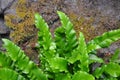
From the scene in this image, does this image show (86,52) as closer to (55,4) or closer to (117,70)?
(117,70)

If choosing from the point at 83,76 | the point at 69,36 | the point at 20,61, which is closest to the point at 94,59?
the point at 69,36

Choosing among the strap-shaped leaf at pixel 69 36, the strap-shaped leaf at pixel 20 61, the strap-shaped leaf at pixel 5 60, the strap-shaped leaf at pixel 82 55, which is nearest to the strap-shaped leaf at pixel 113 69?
the strap-shaped leaf at pixel 82 55

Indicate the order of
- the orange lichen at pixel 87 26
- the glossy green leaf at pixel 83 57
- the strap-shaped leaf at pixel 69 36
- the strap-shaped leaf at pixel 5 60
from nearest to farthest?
the glossy green leaf at pixel 83 57
the strap-shaped leaf at pixel 5 60
the strap-shaped leaf at pixel 69 36
the orange lichen at pixel 87 26

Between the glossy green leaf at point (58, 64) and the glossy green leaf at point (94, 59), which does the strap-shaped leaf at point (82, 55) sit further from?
the glossy green leaf at point (94, 59)

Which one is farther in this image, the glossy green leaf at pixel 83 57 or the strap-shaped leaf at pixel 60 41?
the strap-shaped leaf at pixel 60 41

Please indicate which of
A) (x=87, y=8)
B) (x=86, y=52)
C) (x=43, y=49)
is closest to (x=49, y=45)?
(x=43, y=49)

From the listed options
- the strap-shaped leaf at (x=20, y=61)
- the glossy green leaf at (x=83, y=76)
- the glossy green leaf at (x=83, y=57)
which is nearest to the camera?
the glossy green leaf at (x=83, y=76)

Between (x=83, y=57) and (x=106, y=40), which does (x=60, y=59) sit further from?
(x=106, y=40)

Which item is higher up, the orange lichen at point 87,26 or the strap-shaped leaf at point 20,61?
the orange lichen at point 87,26
